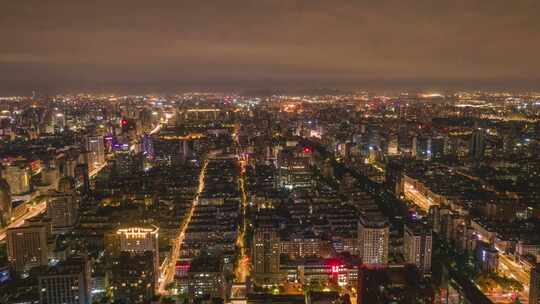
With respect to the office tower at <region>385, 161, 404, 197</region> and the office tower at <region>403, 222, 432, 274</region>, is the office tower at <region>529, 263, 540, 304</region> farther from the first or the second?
the office tower at <region>385, 161, 404, 197</region>

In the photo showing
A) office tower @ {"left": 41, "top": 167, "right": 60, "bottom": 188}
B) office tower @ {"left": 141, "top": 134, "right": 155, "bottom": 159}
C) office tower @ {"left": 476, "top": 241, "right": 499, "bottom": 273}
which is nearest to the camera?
office tower @ {"left": 476, "top": 241, "right": 499, "bottom": 273}

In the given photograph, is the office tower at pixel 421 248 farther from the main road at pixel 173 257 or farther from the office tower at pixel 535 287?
the main road at pixel 173 257

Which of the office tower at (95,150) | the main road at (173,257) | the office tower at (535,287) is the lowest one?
the main road at (173,257)

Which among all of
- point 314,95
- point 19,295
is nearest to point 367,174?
point 19,295

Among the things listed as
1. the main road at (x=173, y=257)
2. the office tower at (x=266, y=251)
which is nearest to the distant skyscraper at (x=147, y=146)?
the main road at (x=173, y=257)

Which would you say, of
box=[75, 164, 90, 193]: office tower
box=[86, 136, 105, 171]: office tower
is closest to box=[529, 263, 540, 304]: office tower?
box=[75, 164, 90, 193]: office tower

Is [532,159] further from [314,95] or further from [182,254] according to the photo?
[314,95]
